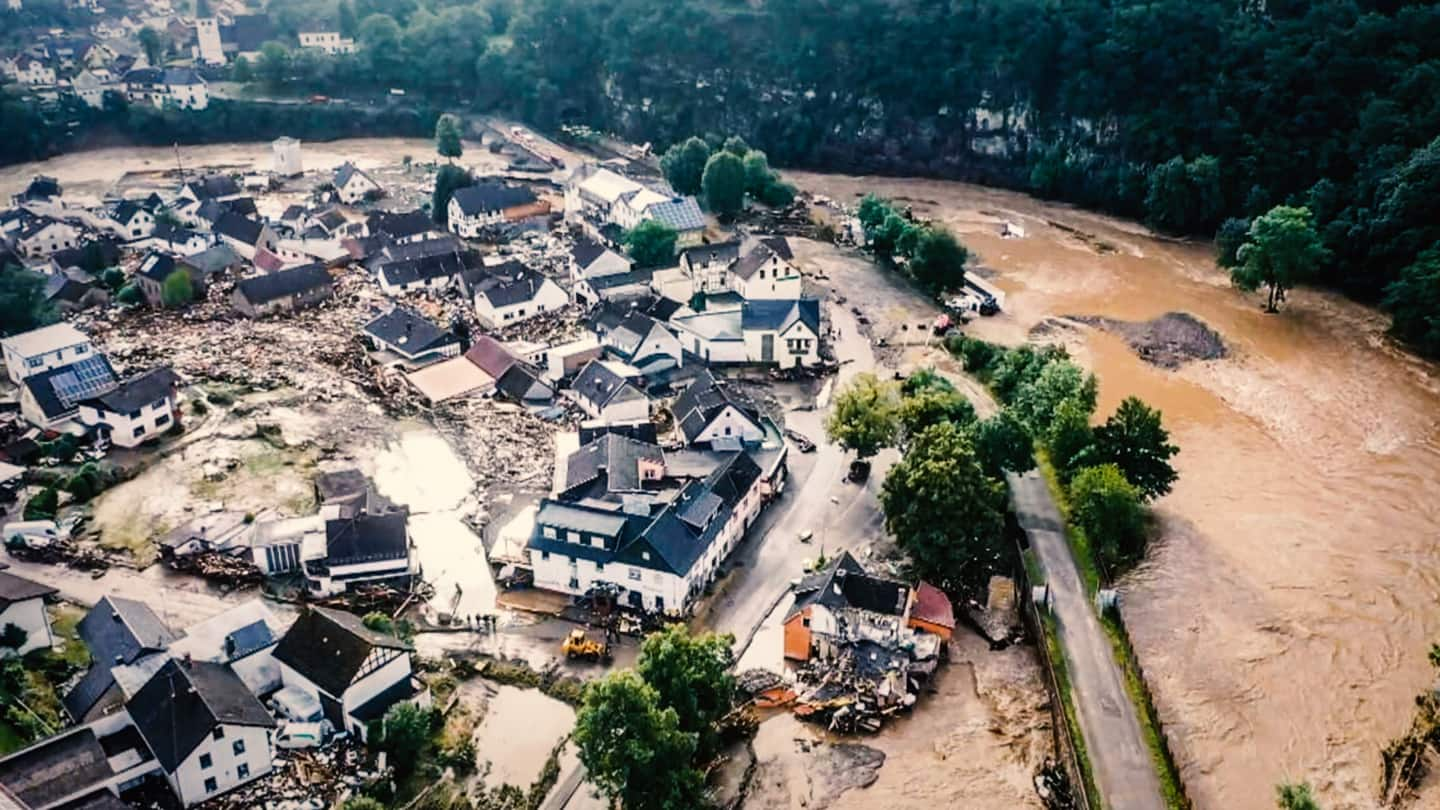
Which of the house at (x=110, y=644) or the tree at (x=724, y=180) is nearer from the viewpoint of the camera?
the house at (x=110, y=644)

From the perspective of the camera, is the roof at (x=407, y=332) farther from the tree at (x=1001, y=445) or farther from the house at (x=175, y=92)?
the house at (x=175, y=92)

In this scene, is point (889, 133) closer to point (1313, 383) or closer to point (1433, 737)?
point (1313, 383)

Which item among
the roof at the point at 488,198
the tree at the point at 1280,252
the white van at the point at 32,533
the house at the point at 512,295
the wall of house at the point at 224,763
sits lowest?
the white van at the point at 32,533

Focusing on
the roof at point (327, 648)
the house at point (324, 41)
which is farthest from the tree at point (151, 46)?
the roof at point (327, 648)

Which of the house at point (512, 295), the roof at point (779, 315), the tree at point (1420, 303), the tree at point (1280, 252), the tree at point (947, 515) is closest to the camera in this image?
the tree at point (947, 515)

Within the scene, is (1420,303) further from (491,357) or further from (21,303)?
(21,303)

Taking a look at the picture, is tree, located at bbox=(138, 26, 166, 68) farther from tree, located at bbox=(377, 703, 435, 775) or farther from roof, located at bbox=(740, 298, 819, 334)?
tree, located at bbox=(377, 703, 435, 775)

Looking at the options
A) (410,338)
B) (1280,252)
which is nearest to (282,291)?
(410,338)
